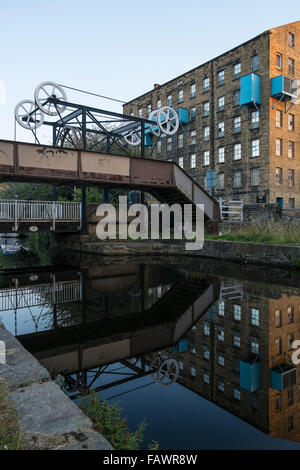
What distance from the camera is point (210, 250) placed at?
17.1 meters

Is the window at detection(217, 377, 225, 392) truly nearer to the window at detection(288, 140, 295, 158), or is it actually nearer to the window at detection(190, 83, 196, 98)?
the window at detection(288, 140, 295, 158)

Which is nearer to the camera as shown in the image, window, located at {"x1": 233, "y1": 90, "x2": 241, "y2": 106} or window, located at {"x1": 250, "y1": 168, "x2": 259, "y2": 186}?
window, located at {"x1": 250, "y1": 168, "x2": 259, "y2": 186}

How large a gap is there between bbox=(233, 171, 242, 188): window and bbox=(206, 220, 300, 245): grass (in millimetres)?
14825

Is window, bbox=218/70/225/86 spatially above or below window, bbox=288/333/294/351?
above

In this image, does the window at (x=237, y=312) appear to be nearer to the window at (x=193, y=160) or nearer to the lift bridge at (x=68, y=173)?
the lift bridge at (x=68, y=173)

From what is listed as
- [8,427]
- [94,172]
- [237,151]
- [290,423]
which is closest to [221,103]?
[237,151]

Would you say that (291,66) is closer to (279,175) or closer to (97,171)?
(279,175)

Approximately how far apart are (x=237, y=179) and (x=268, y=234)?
Answer: 17.5 metres

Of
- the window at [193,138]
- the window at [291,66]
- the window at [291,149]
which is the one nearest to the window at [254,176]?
the window at [291,149]

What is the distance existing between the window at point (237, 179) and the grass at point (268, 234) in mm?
14825

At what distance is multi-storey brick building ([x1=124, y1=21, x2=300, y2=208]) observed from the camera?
29363 millimetres

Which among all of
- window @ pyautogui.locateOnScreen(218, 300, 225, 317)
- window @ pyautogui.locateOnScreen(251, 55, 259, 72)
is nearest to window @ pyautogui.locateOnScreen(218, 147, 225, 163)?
window @ pyautogui.locateOnScreen(251, 55, 259, 72)

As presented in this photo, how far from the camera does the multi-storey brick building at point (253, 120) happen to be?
29363mm
